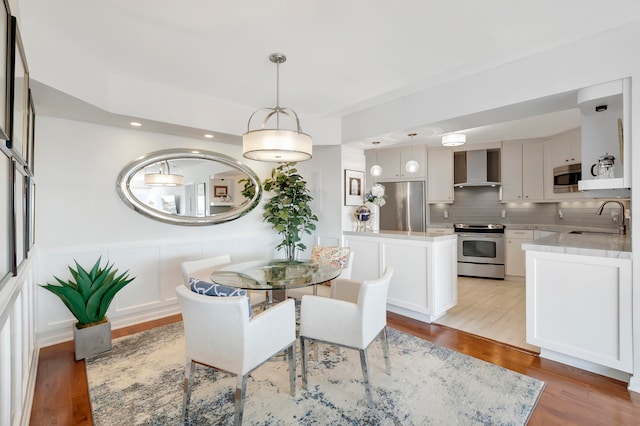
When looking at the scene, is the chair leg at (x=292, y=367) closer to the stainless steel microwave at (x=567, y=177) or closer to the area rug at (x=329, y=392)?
the area rug at (x=329, y=392)

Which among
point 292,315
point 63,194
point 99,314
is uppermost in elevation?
point 63,194

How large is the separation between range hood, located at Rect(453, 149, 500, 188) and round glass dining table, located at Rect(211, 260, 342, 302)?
4.02 meters

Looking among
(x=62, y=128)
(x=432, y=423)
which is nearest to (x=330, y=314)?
(x=432, y=423)

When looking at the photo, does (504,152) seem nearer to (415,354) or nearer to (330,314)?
(415,354)

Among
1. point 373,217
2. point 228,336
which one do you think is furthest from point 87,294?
point 373,217

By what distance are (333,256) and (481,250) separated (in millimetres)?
3282

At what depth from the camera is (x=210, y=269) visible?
282 cm

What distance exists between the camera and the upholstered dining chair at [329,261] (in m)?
3.02

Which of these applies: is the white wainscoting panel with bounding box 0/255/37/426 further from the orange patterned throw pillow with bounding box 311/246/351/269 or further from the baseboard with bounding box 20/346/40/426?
the orange patterned throw pillow with bounding box 311/246/351/269

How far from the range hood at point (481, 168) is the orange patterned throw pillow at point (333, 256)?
3.40 meters

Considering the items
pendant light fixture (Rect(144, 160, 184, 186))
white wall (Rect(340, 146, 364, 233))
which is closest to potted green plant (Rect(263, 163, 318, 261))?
white wall (Rect(340, 146, 364, 233))

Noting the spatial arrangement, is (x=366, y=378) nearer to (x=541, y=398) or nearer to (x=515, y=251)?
(x=541, y=398)

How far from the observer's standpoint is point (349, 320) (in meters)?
1.96

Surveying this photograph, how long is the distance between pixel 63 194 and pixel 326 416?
311 cm
